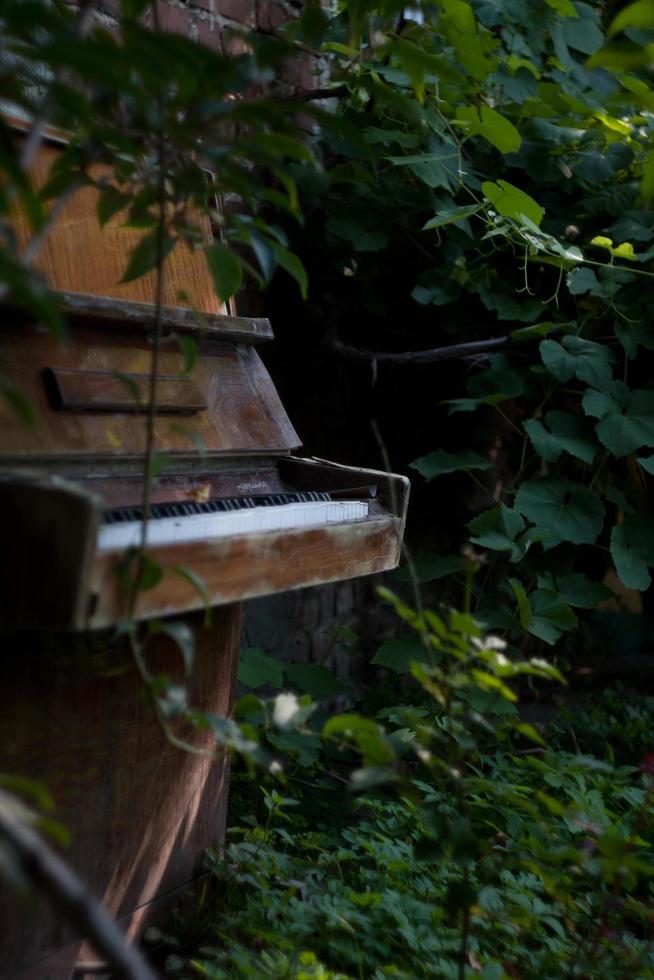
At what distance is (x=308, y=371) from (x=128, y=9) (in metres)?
2.13

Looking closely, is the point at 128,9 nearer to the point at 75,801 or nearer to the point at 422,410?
the point at 75,801

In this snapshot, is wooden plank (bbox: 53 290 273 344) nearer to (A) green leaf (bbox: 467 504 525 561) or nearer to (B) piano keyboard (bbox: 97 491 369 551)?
(B) piano keyboard (bbox: 97 491 369 551)

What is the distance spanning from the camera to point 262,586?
60.1 inches

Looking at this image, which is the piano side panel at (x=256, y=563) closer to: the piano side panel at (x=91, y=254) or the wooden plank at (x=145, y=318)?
the wooden plank at (x=145, y=318)

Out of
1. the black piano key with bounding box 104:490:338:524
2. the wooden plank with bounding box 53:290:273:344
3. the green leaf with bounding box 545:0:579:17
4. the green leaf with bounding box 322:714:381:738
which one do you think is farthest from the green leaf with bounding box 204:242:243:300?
the green leaf with bounding box 545:0:579:17

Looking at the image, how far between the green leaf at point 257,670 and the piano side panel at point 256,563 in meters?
1.01

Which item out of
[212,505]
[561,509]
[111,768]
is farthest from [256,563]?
[561,509]

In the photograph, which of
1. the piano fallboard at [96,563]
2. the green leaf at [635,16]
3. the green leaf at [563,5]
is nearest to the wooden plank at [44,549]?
the piano fallboard at [96,563]

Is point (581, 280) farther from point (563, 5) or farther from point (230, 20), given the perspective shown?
point (230, 20)

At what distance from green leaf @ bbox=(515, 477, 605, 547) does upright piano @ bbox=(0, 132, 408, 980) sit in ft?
3.60

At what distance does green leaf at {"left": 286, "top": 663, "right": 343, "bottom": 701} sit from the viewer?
10.1ft

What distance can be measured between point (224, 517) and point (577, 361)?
185 cm

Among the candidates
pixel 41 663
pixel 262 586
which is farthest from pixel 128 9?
pixel 41 663

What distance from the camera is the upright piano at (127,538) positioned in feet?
4.10
